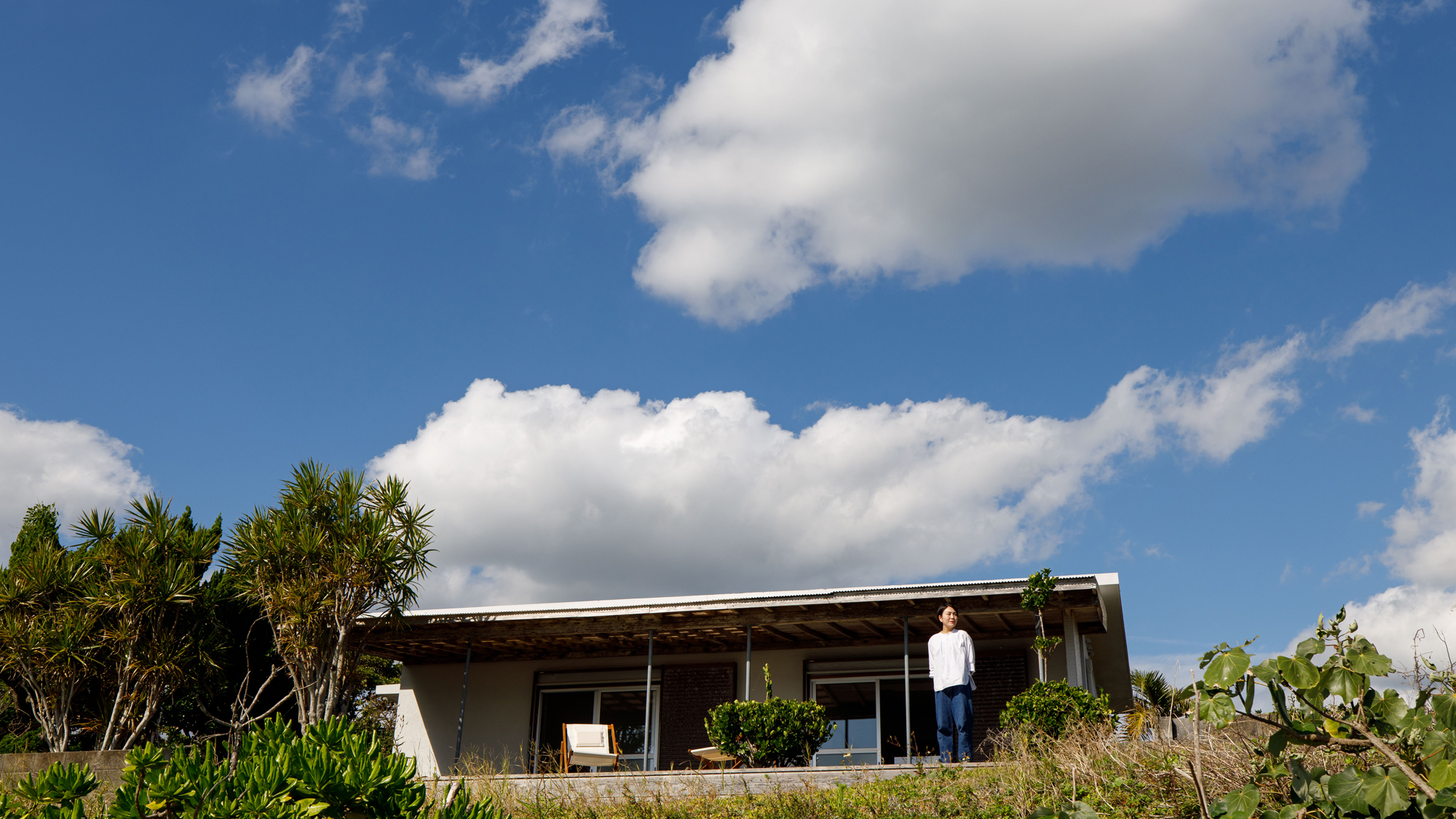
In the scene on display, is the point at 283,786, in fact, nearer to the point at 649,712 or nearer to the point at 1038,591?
the point at 1038,591

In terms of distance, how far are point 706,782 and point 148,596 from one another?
340 inches

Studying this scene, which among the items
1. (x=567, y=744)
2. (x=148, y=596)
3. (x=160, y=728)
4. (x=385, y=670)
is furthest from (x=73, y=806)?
(x=385, y=670)

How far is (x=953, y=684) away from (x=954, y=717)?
0.37m

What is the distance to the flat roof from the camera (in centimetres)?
1149

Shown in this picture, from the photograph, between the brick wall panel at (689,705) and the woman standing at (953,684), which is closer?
the woman standing at (953,684)

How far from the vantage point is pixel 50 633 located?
12.7 m

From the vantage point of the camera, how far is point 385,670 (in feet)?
91.7

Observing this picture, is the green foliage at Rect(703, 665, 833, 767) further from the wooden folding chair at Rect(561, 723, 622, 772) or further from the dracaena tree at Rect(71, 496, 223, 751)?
the dracaena tree at Rect(71, 496, 223, 751)

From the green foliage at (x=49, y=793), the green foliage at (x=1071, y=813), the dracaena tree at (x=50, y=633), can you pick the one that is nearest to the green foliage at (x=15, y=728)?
the dracaena tree at (x=50, y=633)

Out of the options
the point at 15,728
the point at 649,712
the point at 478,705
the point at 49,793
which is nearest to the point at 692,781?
the point at 649,712

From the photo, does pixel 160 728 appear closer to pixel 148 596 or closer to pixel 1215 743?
pixel 148 596

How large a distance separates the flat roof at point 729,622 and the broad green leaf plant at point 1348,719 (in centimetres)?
796

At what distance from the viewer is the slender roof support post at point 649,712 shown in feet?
39.2

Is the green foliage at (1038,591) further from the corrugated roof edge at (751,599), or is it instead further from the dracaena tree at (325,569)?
the dracaena tree at (325,569)
